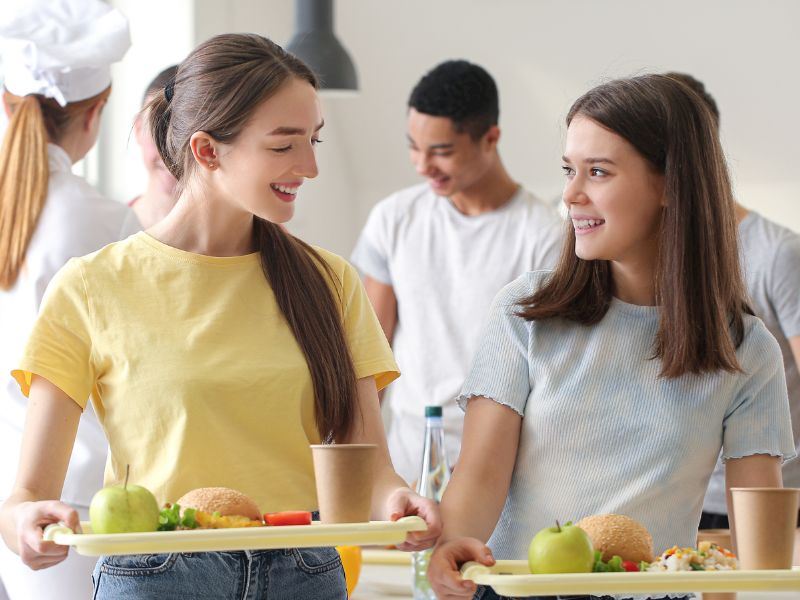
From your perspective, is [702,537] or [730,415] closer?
[730,415]

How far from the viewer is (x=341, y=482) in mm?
1369

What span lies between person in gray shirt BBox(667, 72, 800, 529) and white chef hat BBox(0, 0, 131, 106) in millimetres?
1201

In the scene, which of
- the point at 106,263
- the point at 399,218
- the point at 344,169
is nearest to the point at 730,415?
the point at 106,263

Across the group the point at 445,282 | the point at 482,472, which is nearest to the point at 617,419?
the point at 482,472

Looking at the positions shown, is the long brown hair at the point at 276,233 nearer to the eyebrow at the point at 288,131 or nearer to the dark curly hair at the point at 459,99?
the eyebrow at the point at 288,131

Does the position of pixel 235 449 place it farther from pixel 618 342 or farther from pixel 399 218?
pixel 399 218

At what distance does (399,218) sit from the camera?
339 centimetres

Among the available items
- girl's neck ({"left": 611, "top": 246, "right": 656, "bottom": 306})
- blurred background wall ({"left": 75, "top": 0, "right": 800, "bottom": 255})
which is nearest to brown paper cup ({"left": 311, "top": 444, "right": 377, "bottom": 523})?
girl's neck ({"left": 611, "top": 246, "right": 656, "bottom": 306})

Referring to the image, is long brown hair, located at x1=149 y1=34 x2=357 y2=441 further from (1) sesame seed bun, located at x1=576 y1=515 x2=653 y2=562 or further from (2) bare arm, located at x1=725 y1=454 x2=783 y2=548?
(2) bare arm, located at x1=725 y1=454 x2=783 y2=548

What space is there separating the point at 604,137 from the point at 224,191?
0.51m

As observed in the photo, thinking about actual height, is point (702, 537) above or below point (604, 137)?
below

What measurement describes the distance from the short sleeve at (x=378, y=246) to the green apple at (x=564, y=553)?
208cm

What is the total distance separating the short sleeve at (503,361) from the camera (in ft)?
5.29

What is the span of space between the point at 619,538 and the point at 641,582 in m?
0.09
